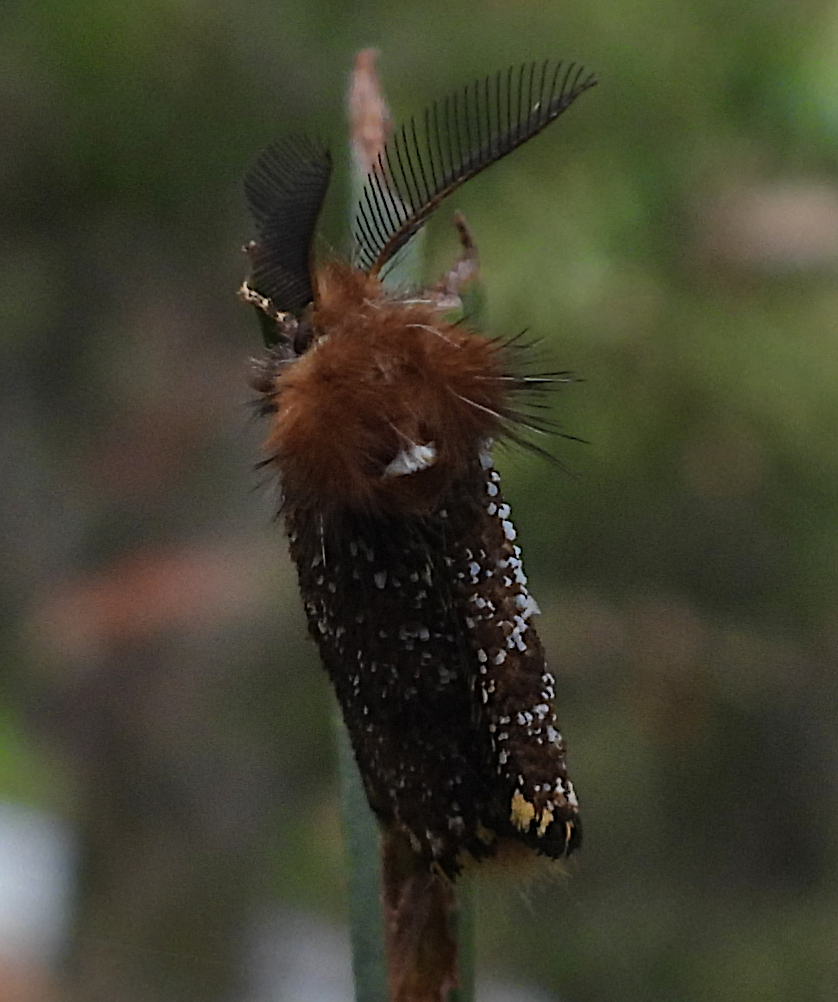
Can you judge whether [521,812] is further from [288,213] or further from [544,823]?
[288,213]

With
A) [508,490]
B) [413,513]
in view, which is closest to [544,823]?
[413,513]

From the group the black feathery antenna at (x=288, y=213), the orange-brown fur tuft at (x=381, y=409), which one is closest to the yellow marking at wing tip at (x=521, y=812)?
the orange-brown fur tuft at (x=381, y=409)

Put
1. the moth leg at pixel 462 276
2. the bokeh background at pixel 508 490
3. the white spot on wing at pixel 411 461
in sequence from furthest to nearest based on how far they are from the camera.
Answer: the bokeh background at pixel 508 490, the moth leg at pixel 462 276, the white spot on wing at pixel 411 461

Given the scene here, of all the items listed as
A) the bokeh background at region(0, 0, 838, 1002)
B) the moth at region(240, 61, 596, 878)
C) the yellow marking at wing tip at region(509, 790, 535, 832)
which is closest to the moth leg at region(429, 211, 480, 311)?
the moth at region(240, 61, 596, 878)

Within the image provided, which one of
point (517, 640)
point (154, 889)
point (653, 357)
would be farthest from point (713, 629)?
point (517, 640)

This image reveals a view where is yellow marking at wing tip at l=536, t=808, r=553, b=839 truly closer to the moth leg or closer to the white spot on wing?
the white spot on wing

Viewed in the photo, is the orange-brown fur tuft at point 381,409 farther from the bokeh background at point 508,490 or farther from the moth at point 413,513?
the bokeh background at point 508,490
